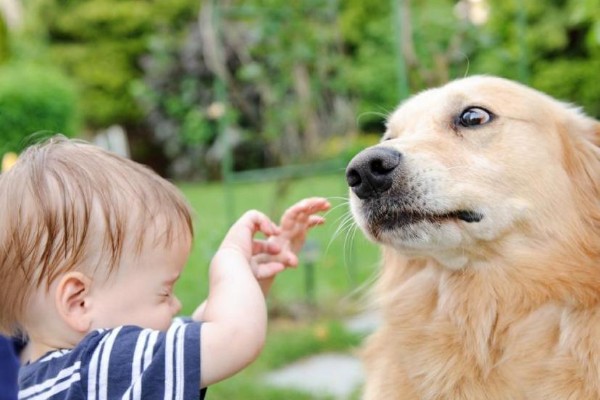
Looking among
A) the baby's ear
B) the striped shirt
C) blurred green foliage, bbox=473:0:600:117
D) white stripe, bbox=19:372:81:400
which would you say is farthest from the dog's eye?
blurred green foliage, bbox=473:0:600:117

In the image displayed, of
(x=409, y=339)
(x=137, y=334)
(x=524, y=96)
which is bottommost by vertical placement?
(x=409, y=339)

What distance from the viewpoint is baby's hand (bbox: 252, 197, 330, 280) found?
197 cm

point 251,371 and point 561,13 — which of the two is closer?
point 251,371

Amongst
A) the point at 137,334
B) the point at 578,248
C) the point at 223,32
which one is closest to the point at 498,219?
the point at 578,248

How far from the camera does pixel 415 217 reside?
1921 millimetres

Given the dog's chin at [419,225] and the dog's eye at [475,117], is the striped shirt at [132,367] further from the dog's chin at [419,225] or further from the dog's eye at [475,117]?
the dog's eye at [475,117]

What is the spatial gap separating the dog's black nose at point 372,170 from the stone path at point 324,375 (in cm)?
207

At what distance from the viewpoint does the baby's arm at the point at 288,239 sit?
1.97m

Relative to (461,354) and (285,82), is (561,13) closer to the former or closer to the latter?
(285,82)

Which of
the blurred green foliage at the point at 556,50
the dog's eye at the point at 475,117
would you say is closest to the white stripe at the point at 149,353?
the dog's eye at the point at 475,117

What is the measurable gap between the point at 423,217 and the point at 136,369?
0.80 m

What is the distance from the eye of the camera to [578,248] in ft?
6.44

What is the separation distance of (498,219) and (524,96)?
15.4 inches

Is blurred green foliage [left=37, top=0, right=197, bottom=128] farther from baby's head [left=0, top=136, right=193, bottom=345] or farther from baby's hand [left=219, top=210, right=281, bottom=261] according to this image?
baby's head [left=0, top=136, right=193, bottom=345]
